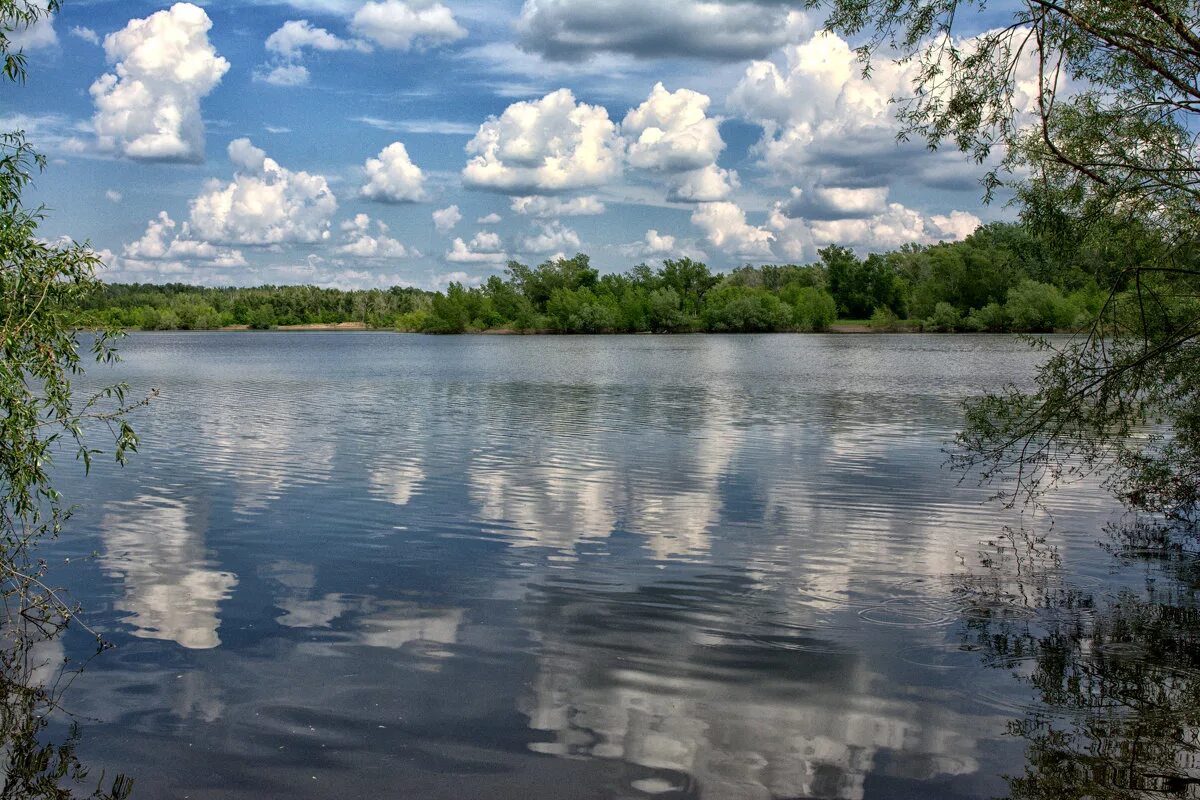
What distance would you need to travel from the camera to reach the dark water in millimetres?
7785

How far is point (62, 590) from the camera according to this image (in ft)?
40.1

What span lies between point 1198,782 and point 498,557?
8.86 m

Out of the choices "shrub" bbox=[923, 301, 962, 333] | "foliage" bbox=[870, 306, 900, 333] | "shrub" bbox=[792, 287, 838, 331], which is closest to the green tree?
"shrub" bbox=[923, 301, 962, 333]

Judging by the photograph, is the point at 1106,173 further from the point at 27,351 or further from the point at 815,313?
the point at 815,313

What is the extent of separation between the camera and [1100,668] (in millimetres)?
9609

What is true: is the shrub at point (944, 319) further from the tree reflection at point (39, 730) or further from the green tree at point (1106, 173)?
the tree reflection at point (39, 730)

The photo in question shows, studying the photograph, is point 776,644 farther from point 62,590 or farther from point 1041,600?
point 62,590

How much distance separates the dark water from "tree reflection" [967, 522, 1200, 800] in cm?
10

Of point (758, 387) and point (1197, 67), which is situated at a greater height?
point (1197, 67)

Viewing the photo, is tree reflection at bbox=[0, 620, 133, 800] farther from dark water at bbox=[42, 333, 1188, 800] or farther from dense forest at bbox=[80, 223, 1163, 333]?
dense forest at bbox=[80, 223, 1163, 333]

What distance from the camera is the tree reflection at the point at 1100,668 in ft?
24.5

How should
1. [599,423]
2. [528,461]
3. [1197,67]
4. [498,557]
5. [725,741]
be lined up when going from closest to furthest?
[725,741] < [1197,67] < [498,557] < [528,461] < [599,423]

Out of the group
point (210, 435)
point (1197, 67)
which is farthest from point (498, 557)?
point (210, 435)

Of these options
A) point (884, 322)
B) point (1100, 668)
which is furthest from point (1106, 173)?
point (884, 322)
